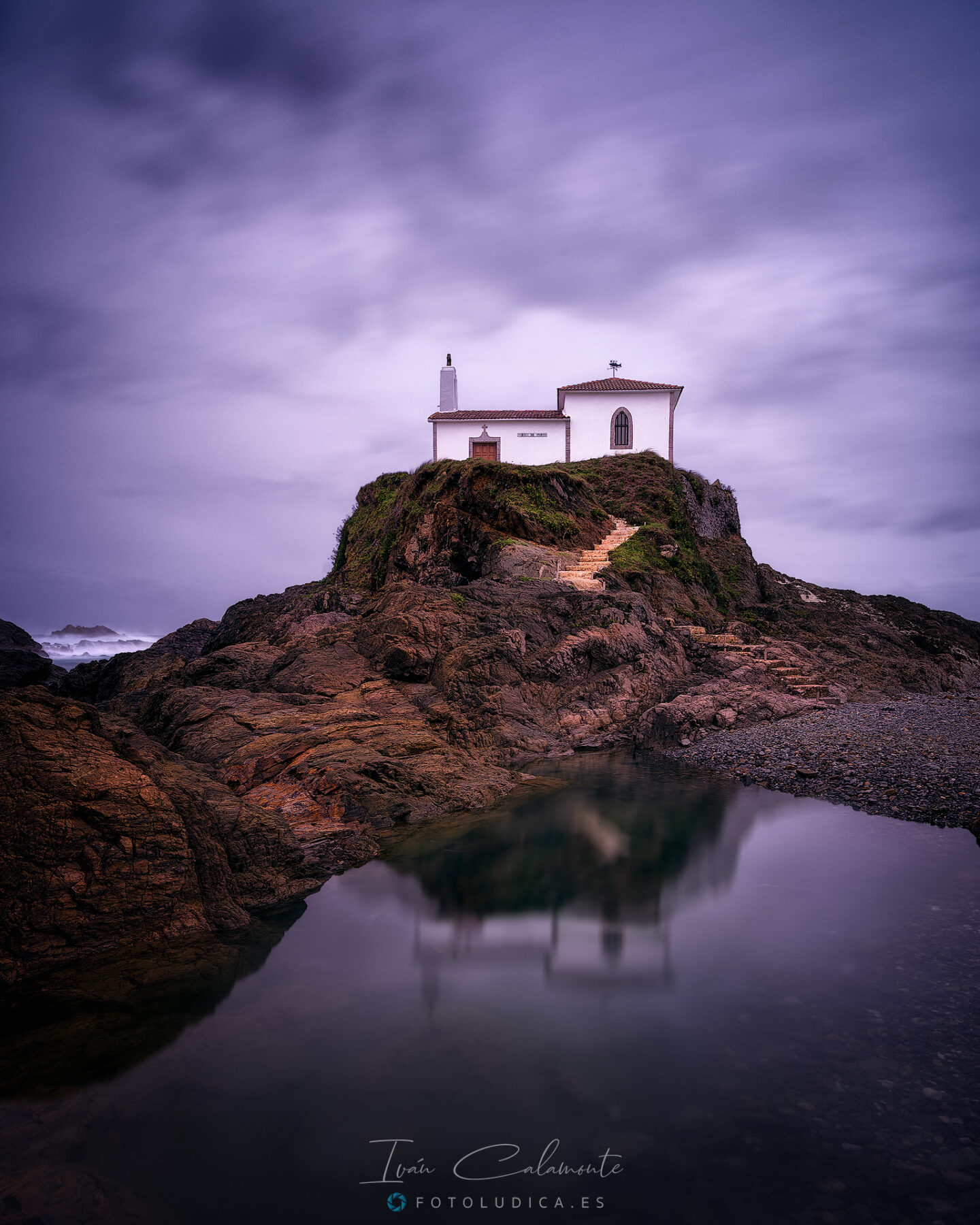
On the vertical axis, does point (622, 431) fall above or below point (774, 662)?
above

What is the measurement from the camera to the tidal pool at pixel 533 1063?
3.87 metres

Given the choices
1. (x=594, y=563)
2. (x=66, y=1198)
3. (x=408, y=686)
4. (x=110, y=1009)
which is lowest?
(x=66, y=1198)

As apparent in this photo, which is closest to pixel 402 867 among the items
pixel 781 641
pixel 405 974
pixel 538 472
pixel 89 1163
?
pixel 405 974

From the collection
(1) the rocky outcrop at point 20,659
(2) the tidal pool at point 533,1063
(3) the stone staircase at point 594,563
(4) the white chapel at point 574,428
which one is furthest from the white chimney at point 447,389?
(2) the tidal pool at point 533,1063

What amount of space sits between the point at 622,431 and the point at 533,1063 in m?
33.9

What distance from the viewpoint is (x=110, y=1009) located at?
549 centimetres

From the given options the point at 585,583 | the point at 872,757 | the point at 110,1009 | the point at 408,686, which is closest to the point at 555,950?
the point at 110,1009

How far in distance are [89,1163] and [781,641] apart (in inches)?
910

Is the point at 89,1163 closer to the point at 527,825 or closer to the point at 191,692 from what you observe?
the point at 527,825

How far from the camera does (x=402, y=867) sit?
8.94m

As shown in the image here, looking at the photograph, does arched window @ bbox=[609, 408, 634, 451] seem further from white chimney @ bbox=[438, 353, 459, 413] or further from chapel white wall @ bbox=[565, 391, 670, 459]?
white chimney @ bbox=[438, 353, 459, 413]

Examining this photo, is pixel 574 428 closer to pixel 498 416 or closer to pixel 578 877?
pixel 498 416

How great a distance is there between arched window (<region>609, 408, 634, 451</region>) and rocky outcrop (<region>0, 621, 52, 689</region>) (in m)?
27.3

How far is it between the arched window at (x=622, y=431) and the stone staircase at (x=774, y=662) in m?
15.2
